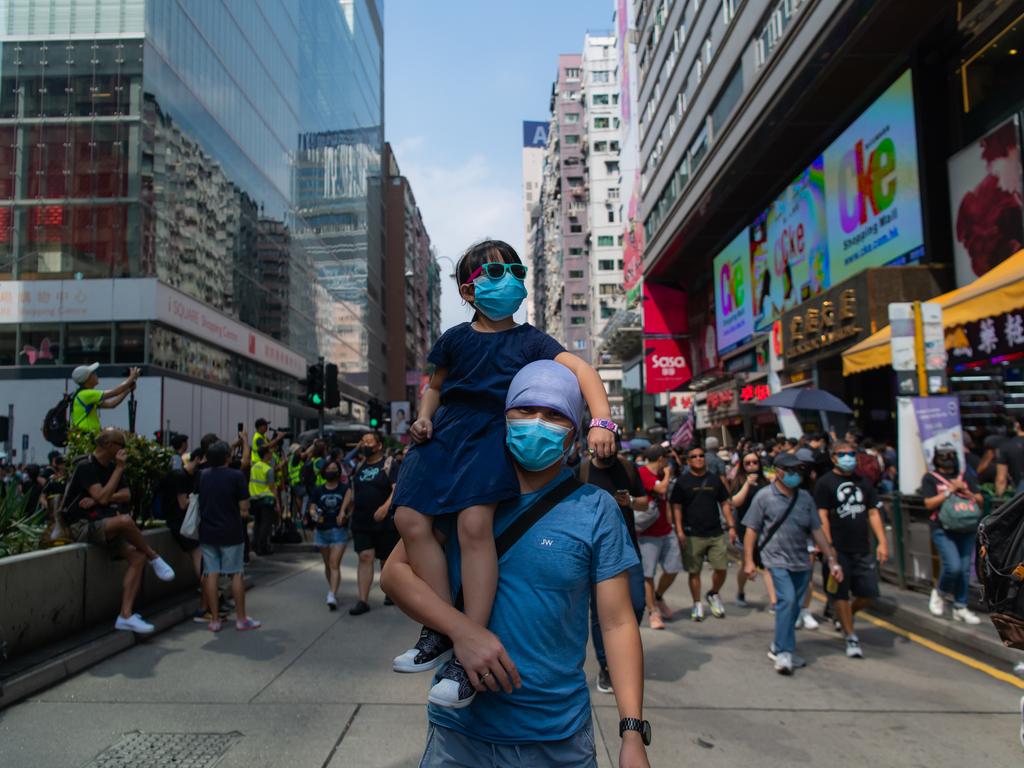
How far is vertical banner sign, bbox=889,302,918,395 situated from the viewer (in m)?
10.3

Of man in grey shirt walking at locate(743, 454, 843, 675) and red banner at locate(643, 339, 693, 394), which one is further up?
red banner at locate(643, 339, 693, 394)

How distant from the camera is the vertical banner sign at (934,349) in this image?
1023 cm

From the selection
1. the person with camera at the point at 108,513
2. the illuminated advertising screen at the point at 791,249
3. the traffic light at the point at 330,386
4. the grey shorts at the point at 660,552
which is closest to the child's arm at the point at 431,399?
the person with camera at the point at 108,513

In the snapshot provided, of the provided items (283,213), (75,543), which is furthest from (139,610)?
(283,213)

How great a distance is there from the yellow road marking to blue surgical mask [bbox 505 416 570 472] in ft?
18.6

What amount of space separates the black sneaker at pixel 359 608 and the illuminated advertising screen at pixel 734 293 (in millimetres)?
19399

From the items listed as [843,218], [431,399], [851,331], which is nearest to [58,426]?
[431,399]

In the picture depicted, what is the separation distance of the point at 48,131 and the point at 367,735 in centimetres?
2936

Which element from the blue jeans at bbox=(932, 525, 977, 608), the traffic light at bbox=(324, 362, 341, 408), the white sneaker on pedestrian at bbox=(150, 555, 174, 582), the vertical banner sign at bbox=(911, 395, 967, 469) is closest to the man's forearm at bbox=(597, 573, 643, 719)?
the white sneaker on pedestrian at bbox=(150, 555, 174, 582)

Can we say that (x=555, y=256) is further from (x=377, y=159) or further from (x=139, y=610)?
(x=139, y=610)

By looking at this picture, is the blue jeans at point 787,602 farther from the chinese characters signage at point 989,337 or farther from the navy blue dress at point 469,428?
the chinese characters signage at point 989,337

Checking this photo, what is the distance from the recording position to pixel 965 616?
24.7 feet

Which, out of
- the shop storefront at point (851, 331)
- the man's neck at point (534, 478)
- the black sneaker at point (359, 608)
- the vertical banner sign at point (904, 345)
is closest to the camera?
the man's neck at point (534, 478)

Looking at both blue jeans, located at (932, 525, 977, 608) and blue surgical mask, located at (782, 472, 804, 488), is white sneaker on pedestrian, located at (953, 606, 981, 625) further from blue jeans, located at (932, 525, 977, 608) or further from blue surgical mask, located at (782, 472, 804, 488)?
blue surgical mask, located at (782, 472, 804, 488)
